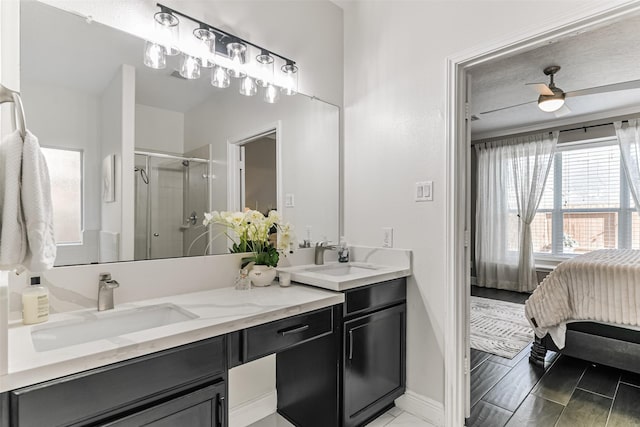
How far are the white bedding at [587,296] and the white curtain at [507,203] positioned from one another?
240 cm

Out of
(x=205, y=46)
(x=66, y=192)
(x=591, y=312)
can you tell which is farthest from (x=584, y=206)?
(x=66, y=192)

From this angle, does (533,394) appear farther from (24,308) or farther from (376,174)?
(24,308)

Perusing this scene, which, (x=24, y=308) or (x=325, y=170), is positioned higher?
(x=325, y=170)

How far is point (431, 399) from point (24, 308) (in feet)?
6.73

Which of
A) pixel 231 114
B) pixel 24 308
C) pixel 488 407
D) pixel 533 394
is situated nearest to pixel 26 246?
pixel 24 308

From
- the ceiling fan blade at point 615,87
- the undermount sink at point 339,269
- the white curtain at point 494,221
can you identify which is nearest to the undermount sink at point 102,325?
the undermount sink at point 339,269

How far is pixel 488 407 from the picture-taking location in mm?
2109

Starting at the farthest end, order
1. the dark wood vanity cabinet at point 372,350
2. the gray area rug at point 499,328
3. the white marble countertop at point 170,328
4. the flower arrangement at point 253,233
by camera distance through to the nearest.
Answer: the gray area rug at point 499,328 → the flower arrangement at point 253,233 → the dark wood vanity cabinet at point 372,350 → the white marble countertop at point 170,328

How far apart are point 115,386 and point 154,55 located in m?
1.45

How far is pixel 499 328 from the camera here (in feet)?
11.5

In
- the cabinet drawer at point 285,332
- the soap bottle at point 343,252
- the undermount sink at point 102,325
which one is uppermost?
the soap bottle at point 343,252

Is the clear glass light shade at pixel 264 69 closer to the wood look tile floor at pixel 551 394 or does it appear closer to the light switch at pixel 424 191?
the light switch at pixel 424 191

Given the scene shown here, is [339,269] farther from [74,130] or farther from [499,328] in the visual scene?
[499,328]

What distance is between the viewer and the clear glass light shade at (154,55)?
1601 millimetres
